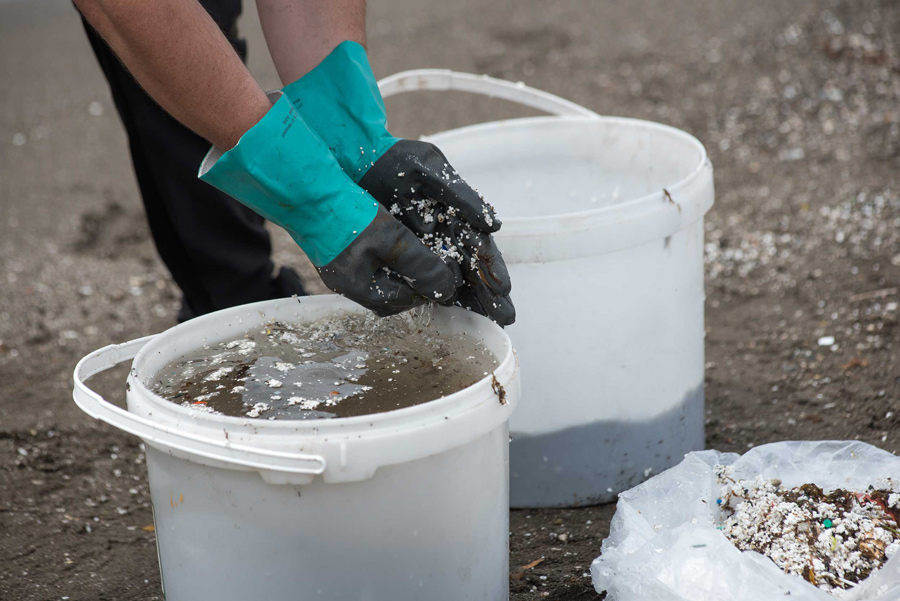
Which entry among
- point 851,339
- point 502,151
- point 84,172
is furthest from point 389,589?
point 84,172

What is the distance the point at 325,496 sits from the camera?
3.01ft

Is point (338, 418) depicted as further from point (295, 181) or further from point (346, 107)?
point (346, 107)

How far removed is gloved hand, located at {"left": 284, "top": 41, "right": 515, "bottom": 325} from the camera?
1147 millimetres

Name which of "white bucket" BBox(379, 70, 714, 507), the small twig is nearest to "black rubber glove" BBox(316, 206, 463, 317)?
"white bucket" BBox(379, 70, 714, 507)

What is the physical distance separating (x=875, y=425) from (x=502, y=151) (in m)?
0.86

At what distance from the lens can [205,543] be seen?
0.96m

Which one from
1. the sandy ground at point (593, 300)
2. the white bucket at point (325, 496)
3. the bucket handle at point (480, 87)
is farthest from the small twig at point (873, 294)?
the white bucket at point (325, 496)

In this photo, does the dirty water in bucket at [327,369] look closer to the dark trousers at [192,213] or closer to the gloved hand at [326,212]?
the gloved hand at [326,212]

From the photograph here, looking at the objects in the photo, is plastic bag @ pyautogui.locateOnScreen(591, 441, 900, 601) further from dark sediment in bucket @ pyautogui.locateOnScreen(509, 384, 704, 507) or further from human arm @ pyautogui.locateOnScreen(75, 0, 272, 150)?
human arm @ pyautogui.locateOnScreen(75, 0, 272, 150)

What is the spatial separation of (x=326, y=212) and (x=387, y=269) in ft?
0.36

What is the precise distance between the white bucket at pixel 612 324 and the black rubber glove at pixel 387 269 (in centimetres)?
24

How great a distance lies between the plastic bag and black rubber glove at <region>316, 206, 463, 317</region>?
40 cm

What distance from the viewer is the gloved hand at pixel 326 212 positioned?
1055 millimetres

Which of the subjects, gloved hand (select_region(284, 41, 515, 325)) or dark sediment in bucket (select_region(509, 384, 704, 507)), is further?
dark sediment in bucket (select_region(509, 384, 704, 507))
